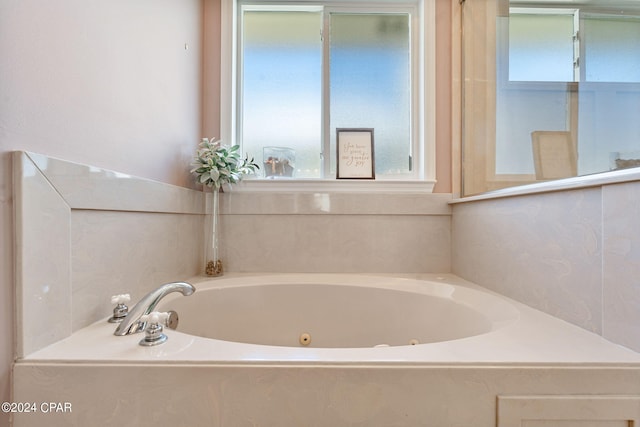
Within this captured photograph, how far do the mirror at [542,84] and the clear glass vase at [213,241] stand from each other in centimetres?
124

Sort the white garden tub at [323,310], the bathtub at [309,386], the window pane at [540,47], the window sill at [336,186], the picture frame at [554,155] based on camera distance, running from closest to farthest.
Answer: the bathtub at [309,386], the picture frame at [554,155], the white garden tub at [323,310], the window pane at [540,47], the window sill at [336,186]

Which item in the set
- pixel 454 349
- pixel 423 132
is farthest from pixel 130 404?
pixel 423 132

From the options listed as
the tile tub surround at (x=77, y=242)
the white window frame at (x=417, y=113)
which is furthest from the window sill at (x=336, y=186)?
the tile tub surround at (x=77, y=242)

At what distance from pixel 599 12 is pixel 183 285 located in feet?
6.28

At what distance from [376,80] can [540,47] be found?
0.75 metres

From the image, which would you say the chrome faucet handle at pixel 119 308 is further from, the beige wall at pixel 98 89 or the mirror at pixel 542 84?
the mirror at pixel 542 84

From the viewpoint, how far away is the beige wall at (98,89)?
20.6 inches

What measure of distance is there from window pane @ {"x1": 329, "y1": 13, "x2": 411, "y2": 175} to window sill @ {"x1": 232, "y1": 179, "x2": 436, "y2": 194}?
16 cm

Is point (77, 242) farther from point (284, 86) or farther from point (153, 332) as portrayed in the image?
point (284, 86)

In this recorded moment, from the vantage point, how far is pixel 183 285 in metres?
0.74

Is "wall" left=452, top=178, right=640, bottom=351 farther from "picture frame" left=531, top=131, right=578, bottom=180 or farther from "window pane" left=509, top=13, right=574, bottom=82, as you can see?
"window pane" left=509, top=13, right=574, bottom=82

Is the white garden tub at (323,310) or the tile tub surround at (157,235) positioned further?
the white garden tub at (323,310)

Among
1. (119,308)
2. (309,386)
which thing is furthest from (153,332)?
(309,386)

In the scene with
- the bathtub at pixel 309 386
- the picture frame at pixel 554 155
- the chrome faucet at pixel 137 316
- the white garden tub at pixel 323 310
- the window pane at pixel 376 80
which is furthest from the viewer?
the window pane at pixel 376 80
